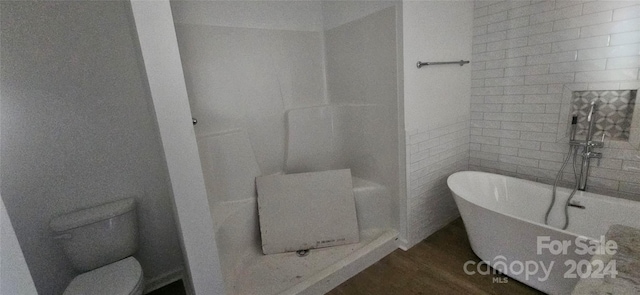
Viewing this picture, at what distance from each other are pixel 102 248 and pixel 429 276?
2.19 meters

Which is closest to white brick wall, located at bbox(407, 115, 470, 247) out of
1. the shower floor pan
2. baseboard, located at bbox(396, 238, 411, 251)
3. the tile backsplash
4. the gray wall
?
baseboard, located at bbox(396, 238, 411, 251)

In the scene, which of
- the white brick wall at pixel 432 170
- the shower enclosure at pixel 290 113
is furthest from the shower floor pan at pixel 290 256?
the white brick wall at pixel 432 170

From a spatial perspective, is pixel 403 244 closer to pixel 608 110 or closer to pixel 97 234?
pixel 608 110

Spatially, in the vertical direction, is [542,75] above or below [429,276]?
above

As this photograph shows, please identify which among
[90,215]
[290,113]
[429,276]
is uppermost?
[290,113]

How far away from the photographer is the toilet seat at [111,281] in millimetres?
1438

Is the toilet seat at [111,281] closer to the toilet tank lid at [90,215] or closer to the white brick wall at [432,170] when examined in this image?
the toilet tank lid at [90,215]

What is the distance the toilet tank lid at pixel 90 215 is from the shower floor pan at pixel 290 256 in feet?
1.96

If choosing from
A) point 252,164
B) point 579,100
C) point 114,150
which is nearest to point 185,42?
point 114,150

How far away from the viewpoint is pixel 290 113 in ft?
8.18

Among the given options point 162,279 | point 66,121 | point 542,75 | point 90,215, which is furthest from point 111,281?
point 542,75

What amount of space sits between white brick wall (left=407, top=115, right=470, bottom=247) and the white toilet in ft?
6.56

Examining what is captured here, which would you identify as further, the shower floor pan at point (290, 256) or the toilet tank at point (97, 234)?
the shower floor pan at point (290, 256)

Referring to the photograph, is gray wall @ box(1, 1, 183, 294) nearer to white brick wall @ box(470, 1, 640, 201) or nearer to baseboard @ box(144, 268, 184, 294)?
baseboard @ box(144, 268, 184, 294)
